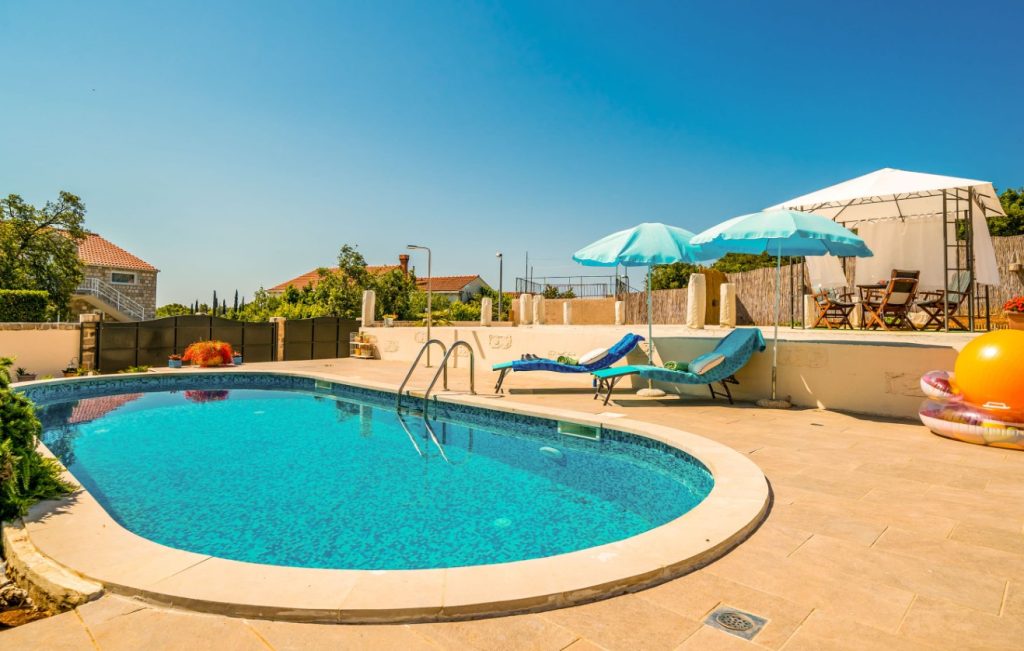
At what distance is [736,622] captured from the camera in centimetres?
197

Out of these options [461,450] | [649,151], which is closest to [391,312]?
[649,151]

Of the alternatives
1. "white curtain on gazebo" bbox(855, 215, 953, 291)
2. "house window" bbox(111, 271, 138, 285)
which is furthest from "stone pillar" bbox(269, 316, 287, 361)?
"house window" bbox(111, 271, 138, 285)

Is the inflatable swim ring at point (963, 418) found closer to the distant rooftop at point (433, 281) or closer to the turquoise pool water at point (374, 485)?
the turquoise pool water at point (374, 485)

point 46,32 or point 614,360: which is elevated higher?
point 46,32

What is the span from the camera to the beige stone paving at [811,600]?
186 centimetres

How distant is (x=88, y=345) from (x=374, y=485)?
41.6 ft

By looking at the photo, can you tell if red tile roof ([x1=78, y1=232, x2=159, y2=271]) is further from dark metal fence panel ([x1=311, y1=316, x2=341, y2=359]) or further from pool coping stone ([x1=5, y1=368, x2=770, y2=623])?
pool coping stone ([x1=5, y1=368, x2=770, y2=623])

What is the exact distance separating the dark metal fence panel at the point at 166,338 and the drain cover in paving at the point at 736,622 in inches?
618

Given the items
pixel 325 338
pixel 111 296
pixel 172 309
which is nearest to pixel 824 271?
pixel 325 338

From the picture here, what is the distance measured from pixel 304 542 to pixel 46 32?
10.1 meters

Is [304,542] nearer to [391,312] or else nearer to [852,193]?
[852,193]

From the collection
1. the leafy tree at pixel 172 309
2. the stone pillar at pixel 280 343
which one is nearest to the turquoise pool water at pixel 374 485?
the stone pillar at pixel 280 343

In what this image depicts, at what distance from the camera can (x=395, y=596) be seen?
210cm

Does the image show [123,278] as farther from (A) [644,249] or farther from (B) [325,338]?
(A) [644,249]
